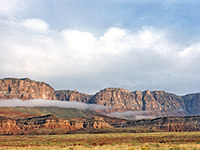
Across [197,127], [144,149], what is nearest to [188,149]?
[144,149]

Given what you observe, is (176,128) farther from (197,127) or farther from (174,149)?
(174,149)

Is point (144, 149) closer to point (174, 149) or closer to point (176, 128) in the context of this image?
point (174, 149)

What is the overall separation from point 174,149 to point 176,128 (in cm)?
17341

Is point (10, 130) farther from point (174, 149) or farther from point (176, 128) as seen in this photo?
point (174, 149)

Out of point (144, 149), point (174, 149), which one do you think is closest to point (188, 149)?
point (174, 149)

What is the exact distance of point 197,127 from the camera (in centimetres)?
18725

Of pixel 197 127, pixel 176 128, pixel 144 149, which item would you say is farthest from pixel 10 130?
pixel 144 149

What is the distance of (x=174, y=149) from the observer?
35844 mm

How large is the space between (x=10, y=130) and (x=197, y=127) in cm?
14220

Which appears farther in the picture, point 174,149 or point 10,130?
point 10,130

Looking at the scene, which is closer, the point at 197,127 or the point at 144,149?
the point at 144,149

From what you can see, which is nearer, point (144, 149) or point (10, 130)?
point (144, 149)

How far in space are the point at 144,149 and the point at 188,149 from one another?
19.8 ft

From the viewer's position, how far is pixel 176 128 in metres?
199
